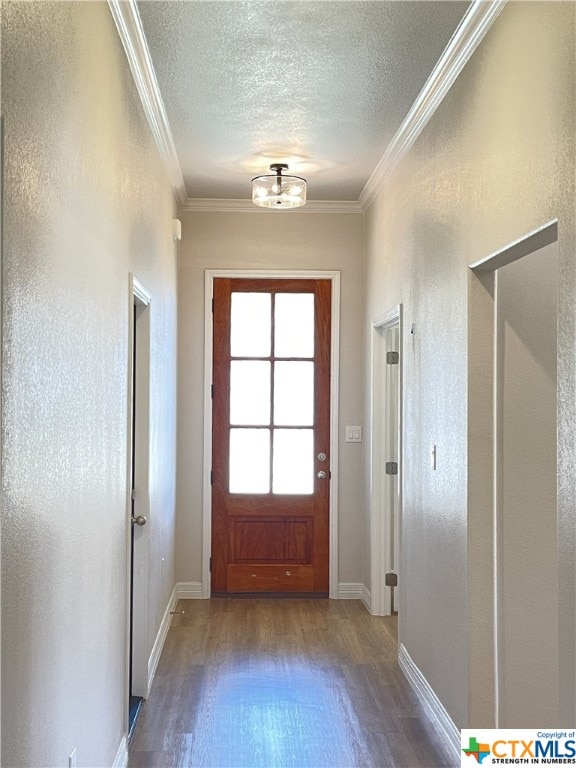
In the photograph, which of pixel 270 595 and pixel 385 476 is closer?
pixel 385 476

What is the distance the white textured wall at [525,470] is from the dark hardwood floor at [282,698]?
1.97 feet

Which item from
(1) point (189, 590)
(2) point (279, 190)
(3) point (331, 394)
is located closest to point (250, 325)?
(3) point (331, 394)

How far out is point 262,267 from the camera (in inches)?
222

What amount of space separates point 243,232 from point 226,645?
284 cm

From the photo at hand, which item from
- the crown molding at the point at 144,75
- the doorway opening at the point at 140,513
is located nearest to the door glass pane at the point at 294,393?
the crown molding at the point at 144,75

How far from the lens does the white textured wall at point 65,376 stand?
1556mm

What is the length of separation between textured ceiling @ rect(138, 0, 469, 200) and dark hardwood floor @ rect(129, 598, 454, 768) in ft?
9.11

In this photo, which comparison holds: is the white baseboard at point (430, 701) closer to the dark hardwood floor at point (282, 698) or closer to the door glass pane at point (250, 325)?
the dark hardwood floor at point (282, 698)

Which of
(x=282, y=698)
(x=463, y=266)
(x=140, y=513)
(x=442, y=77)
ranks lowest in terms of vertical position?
(x=282, y=698)

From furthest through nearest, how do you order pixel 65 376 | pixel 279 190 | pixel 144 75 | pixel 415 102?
pixel 279 190
pixel 415 102
pixel 144 75
pixel 65 376

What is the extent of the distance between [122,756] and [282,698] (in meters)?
0.98

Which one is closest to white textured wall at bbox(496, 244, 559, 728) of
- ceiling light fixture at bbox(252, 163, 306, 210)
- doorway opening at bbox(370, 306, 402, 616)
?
ceiling light fixture at bbox(252, 163, 306, 210)

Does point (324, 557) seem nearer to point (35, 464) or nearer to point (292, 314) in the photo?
point (292, 314)

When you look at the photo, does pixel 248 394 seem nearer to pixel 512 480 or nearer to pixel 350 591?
pixel 350 591
